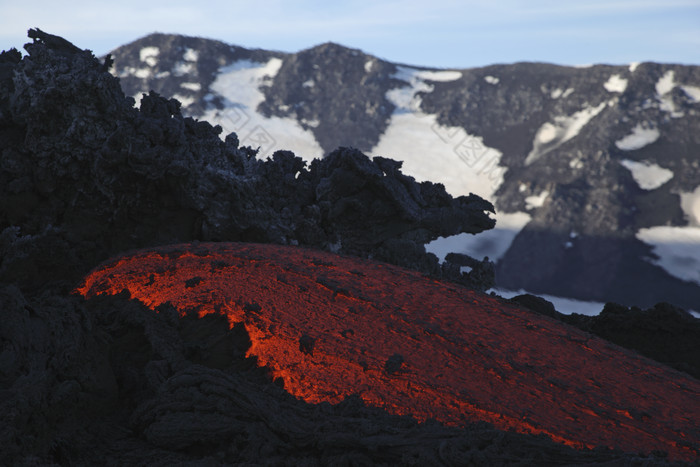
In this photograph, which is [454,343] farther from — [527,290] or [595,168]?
[595,168]

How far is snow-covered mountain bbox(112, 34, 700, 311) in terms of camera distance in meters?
25.4

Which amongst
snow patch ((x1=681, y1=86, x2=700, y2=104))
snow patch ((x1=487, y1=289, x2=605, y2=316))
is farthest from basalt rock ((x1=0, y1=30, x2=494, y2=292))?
snow patch ((x1=681, y1=86, x2=700, y2=104))

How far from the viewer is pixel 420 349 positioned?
209 inches

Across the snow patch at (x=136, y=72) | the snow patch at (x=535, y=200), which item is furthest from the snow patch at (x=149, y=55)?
the snow patch at (x=535, y=200)

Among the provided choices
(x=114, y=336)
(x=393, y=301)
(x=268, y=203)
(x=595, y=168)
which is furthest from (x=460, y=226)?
(x=595, y=168)

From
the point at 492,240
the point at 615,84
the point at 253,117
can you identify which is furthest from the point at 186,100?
the point at 615,84

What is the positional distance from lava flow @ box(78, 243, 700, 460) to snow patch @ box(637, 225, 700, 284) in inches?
727

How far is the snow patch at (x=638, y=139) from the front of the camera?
28.4 meters

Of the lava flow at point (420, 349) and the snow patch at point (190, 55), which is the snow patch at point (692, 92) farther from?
the lava flow at point (420, 349)

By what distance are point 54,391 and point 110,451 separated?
0.47 metres

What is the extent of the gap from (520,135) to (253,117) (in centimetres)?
1276

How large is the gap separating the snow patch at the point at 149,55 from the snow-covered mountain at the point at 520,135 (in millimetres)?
76

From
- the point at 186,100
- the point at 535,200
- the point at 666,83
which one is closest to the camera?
the point at 535,200

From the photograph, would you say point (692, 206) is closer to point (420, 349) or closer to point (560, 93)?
point (560, 93)
